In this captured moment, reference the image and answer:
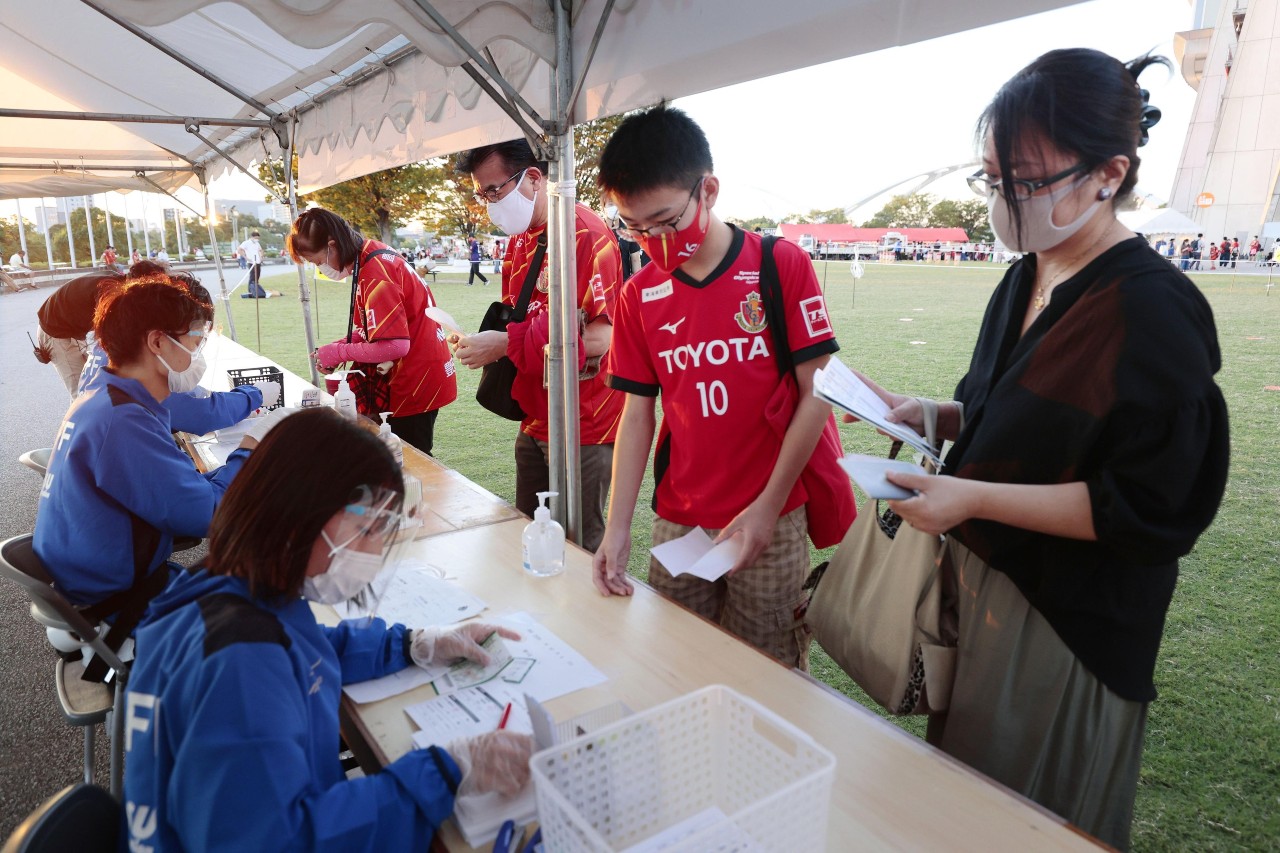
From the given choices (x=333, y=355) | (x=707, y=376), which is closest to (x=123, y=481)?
(x=333, y=355)

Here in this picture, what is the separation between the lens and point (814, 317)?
1588mm

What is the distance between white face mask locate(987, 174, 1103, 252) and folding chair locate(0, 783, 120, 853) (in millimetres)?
1633

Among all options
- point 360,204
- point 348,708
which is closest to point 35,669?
point 348,708

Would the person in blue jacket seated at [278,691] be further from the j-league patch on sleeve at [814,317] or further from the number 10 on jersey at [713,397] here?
the j-league patch on sleeve at [814,317]

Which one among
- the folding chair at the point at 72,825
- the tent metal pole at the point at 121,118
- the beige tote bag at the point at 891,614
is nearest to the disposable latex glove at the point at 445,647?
the folding chair at the point at 72,825

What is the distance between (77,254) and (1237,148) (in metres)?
51.7

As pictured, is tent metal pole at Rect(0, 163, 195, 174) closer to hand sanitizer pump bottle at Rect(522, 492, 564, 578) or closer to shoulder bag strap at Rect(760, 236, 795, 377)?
hand sanitizer pump bottle at Rect(522, 492, 564, 578)

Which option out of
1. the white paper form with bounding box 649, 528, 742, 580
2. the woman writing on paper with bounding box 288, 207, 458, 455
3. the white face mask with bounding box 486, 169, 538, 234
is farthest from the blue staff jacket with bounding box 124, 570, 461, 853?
the woman writing on paper with bounding box 288, 207, 458, 455

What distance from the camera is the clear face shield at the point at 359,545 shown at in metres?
1.08

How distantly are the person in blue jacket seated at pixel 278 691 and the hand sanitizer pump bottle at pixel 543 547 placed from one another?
731 millimetres

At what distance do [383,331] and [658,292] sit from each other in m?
1.88

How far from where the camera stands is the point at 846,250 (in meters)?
48.5

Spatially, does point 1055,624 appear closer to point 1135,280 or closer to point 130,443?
point 1135,280

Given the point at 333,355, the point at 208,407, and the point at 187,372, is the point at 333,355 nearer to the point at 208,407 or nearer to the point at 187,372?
the point at 208,407
